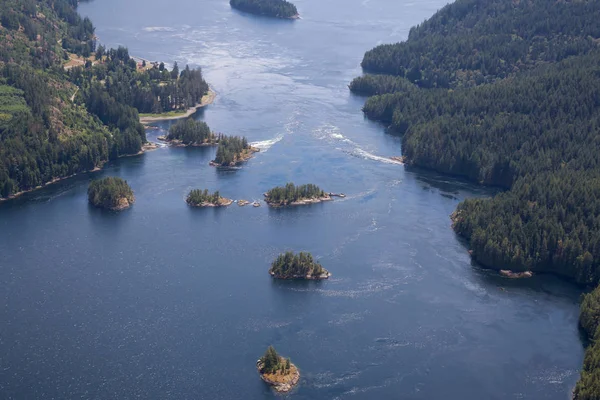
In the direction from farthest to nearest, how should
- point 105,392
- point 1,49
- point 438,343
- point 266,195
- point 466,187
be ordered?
point 1,49 → point 466,187 → point 266,195 → point 438,343 → point 105,392

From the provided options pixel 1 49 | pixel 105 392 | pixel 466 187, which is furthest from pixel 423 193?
pixel 1 49

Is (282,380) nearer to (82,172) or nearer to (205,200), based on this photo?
(205,200)

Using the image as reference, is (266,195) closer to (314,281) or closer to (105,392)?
(314,281)

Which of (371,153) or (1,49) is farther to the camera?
(1,49)

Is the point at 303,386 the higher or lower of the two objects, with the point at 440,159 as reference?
lower

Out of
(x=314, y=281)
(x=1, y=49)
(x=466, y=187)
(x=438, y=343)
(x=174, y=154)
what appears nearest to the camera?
(x=438, y=343)

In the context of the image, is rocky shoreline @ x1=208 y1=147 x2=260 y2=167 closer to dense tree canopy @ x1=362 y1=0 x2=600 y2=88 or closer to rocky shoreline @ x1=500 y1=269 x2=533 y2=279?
rocky shoreline @ x1=500 y1=269 x2=533 y2=279

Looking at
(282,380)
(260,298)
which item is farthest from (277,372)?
(260,298)

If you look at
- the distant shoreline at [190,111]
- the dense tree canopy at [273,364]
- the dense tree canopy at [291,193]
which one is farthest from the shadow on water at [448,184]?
the dense tree canopy at [273,364]
